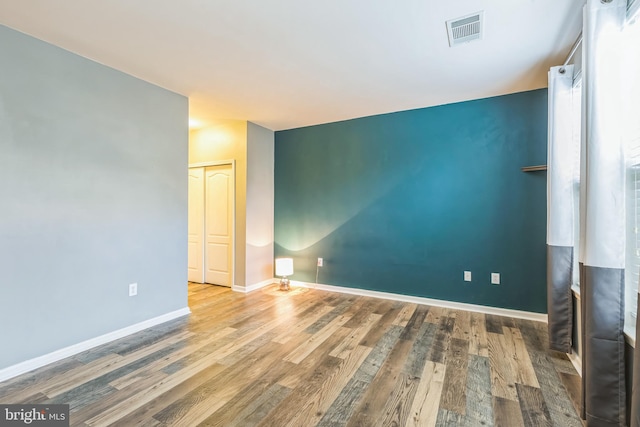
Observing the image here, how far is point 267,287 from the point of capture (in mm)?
4660

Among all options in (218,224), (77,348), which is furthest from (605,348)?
(218,224)

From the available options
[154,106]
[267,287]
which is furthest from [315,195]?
[154,106]

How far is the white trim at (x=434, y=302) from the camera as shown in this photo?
326cm

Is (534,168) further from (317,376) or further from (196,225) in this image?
(196,225)

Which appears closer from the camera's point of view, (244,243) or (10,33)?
(10,33)

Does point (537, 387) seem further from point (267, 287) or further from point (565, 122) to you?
point (267, 287)

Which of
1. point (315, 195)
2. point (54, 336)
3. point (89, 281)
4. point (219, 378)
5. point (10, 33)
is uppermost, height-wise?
point (10, 33)

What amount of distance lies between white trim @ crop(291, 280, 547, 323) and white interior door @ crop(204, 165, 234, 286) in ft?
3.79

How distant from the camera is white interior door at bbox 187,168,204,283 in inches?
193

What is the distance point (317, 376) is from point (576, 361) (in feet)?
6.47

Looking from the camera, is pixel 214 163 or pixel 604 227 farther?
pixel 214 163

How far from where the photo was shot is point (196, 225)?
498 centimetres

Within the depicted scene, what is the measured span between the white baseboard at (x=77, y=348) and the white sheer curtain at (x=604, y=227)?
3.54m

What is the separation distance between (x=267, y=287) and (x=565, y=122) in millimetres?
4102
